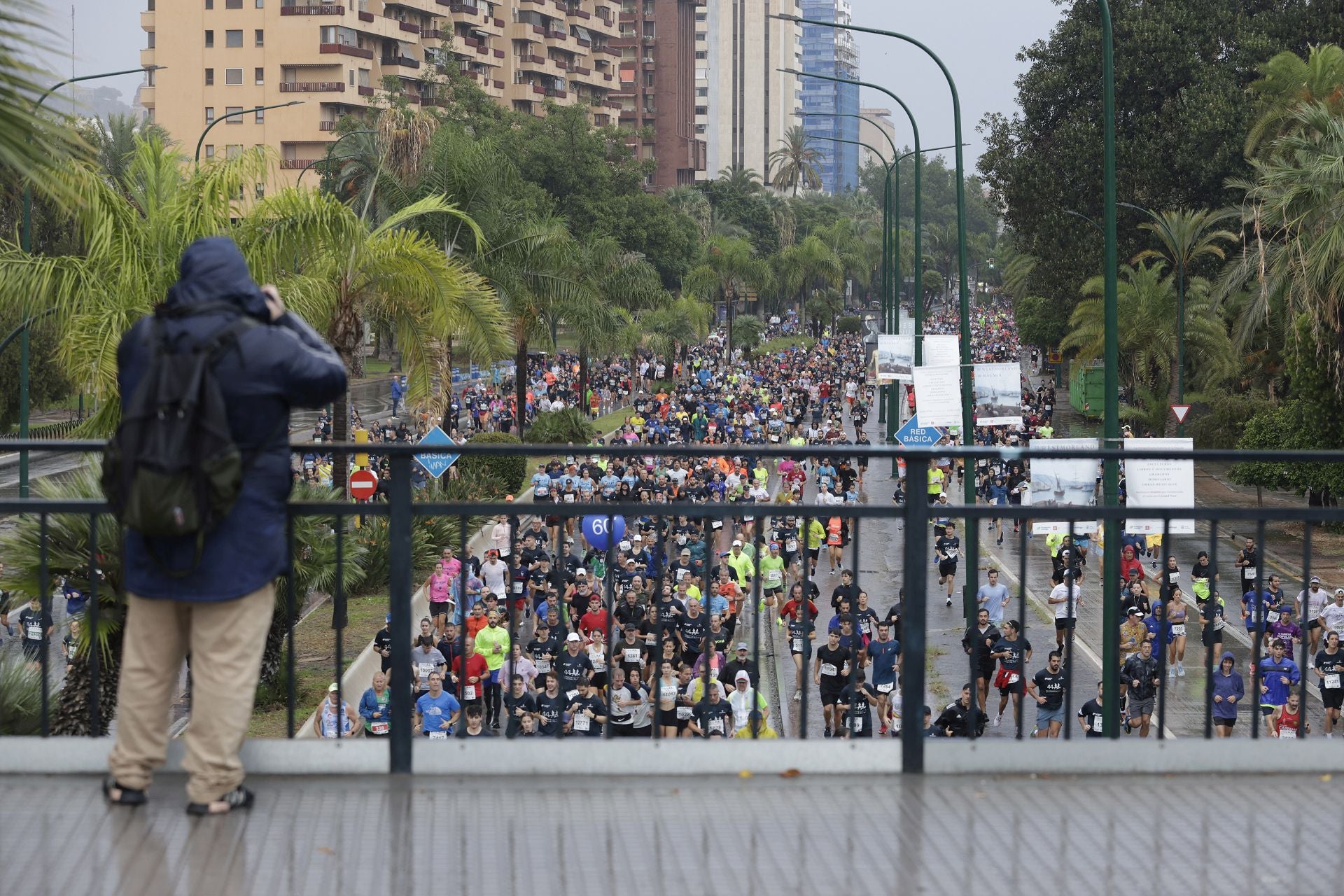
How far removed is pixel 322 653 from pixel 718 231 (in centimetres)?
9500

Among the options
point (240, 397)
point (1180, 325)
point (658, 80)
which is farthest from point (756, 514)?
point (658, 80)

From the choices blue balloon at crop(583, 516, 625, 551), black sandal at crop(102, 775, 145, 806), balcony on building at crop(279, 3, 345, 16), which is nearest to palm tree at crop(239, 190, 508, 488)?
blue balloon at crop(583, 516, 625, 551)

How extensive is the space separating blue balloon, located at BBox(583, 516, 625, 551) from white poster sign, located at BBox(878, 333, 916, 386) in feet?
87.8

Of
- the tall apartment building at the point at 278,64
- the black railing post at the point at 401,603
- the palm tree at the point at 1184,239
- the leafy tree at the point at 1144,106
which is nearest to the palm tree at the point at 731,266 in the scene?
the tall apartment building at the point at 278,64

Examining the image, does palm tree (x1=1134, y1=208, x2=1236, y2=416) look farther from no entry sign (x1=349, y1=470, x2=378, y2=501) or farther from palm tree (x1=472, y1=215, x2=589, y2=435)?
no entry sign (x1=349, y1=470, x2=378, y2=501)

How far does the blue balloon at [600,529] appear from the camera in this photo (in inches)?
248

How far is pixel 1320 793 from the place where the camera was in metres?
5.46

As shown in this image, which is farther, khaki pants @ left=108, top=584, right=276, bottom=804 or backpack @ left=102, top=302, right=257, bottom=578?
khaki pants @ left=108, top=584, right=276, bottom=804

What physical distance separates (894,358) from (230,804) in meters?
29.7

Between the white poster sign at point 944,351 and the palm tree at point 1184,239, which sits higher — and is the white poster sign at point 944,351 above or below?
below

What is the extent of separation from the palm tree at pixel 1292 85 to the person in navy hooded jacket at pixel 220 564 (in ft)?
121

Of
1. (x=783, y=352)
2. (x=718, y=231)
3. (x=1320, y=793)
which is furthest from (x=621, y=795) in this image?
(x=718, y=231)

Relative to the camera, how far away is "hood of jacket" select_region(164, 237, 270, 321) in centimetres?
486

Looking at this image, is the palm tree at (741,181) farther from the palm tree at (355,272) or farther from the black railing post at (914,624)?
the black railing post at (914,624)
